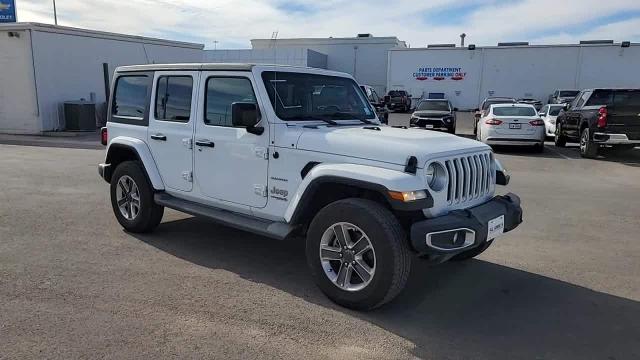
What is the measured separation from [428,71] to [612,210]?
1407 inches

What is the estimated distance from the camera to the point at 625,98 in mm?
13789

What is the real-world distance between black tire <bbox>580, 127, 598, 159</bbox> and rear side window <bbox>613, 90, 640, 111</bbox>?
0.99 m

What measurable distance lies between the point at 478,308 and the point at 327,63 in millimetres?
53558

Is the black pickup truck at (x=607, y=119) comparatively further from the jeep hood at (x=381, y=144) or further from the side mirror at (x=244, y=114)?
the side mirror at (x=244, y=114)

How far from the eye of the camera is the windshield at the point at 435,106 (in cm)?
1894

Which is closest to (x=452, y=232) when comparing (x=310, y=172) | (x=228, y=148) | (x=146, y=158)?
(x=310, y=172)

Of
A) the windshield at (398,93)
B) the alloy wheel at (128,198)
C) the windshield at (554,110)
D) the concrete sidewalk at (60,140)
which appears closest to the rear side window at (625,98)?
the windshield at (554,110)

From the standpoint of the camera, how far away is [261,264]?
5.20 m

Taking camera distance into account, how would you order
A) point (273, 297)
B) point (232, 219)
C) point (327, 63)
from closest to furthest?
Result: 1. point (273, 297)
2. point (232, 219)
3. point (327, 63)

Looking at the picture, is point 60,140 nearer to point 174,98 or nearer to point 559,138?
point 174,98

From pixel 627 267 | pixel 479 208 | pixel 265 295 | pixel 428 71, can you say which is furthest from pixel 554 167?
pixel 428 71

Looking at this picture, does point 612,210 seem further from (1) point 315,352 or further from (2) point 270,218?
(1) point 315,352

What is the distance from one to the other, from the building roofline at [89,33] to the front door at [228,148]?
1708cm

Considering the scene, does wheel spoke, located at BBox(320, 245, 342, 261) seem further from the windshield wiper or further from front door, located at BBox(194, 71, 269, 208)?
the windshield wiper
